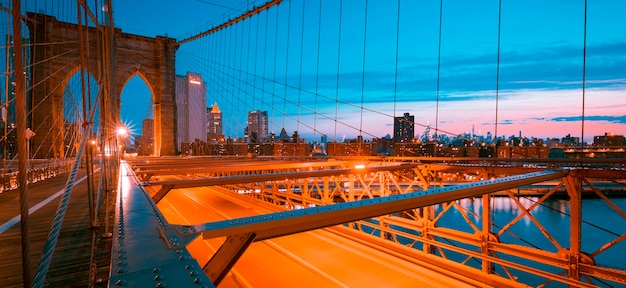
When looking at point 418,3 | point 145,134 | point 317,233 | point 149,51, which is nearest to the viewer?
point 317,233

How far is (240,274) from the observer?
5941mm

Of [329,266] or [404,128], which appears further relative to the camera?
[404,128]

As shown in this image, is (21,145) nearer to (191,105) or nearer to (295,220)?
(295,220)

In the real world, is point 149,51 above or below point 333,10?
below

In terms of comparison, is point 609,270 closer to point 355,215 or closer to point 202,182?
point 355,215

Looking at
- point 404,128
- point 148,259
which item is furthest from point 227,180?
point 404,128

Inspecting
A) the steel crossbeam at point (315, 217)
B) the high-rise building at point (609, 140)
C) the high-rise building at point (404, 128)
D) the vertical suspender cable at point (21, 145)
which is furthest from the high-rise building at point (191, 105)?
the vertical suspender cable at point (21, 145)

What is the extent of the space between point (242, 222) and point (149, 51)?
92.9ft

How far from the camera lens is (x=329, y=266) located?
6.20 m

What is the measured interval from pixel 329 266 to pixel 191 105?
49.3 meters

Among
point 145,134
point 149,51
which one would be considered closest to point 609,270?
point 149,51

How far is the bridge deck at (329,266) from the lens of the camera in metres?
5.52

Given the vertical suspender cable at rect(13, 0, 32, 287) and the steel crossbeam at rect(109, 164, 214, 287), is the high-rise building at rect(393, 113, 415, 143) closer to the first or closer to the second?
the steel crossbeam at rect(109, 164, 214, 287)

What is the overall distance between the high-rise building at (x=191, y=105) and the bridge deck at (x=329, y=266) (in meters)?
42.3
